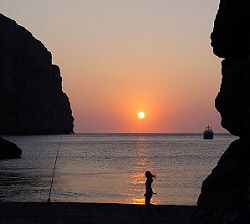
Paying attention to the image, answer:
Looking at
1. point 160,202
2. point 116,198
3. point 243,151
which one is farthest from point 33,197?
point 243,151

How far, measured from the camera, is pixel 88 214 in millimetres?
22328

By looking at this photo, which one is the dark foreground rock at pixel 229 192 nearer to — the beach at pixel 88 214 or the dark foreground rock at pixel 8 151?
the beach at pixel 88 214

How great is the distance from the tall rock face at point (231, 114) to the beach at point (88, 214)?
245 inches

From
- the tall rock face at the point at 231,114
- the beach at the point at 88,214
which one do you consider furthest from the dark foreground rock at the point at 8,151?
the tall rock face at the point at 231,114

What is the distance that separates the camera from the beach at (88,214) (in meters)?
20.3

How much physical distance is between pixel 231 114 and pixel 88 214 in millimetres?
10031

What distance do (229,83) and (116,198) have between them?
20.1 m

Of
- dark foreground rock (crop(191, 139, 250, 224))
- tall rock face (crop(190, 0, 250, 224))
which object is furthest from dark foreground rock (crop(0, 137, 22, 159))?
dark foreground rock (crop(191, 139, 250, 224))

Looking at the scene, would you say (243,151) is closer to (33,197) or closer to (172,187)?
(33,197)

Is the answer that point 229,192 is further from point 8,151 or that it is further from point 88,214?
point 8,151

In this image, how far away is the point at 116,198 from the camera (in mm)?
33375

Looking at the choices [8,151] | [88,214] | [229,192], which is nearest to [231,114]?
[229,192]

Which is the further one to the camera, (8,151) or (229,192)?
(8,151)

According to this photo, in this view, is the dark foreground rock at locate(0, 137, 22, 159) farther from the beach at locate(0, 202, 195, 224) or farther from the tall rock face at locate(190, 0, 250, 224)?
the tall rock face at locate(190, 0, 250, 224)
